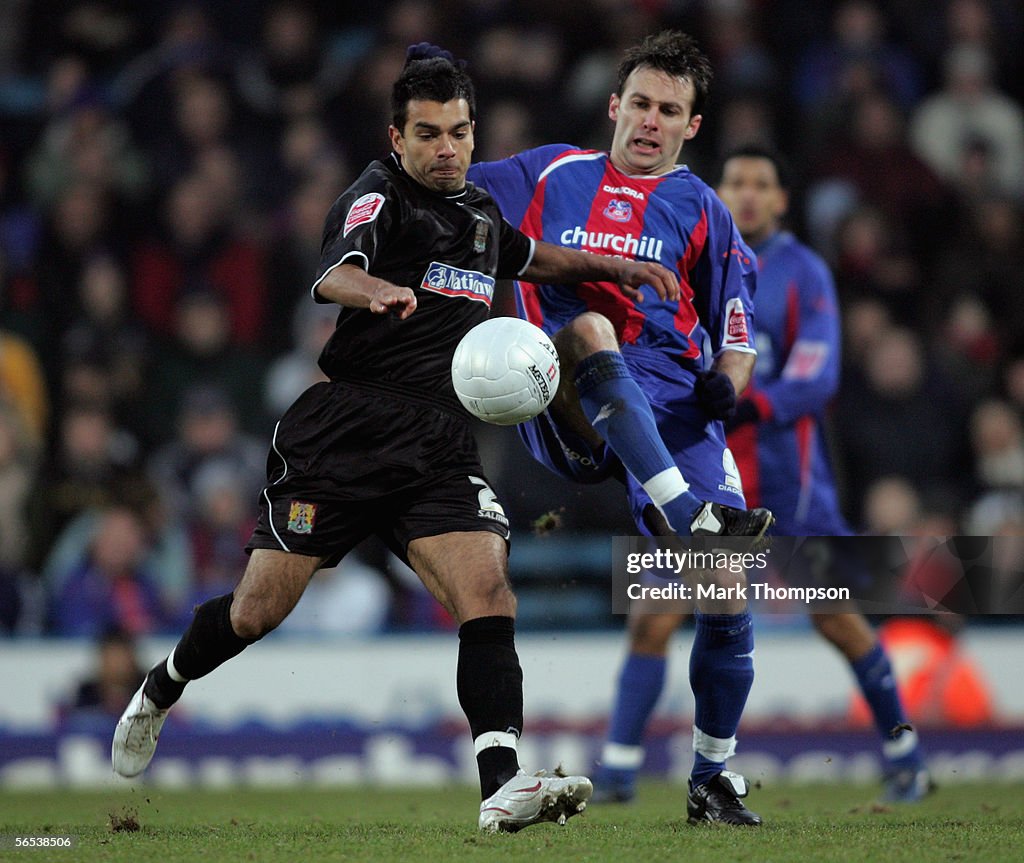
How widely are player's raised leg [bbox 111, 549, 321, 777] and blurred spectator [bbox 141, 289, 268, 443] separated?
5.37 meters

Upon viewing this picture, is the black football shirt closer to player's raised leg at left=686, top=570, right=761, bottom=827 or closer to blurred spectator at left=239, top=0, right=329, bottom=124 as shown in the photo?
player's raised leg at left=686, top=570, right=761, bottom=827

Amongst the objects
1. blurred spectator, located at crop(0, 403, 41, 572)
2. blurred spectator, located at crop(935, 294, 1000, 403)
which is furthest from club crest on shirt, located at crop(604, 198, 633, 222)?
blurred spectator, located at crop(935, 294, 1000, 403)

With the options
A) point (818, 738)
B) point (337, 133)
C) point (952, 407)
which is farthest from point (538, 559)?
point (337, 133)

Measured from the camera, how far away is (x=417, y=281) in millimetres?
4961

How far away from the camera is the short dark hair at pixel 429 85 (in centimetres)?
491

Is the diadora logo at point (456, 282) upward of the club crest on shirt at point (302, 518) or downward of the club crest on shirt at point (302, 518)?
upward

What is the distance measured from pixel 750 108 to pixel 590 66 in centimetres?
129

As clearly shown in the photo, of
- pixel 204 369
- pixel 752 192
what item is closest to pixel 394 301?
pixel 752 192

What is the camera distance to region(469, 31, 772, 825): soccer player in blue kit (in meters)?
5.30

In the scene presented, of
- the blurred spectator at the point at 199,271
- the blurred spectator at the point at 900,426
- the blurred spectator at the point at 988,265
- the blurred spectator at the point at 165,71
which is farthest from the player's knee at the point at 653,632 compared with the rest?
the blurred spectator at the point at 165,71

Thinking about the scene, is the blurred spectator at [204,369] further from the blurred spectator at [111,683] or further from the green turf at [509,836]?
the green turf at [509,836]

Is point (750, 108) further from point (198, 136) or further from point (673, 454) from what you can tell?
point (673, 454)

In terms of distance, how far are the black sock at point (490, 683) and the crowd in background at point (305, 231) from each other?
4.09 meters

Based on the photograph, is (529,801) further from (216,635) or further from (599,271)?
(599,271)
